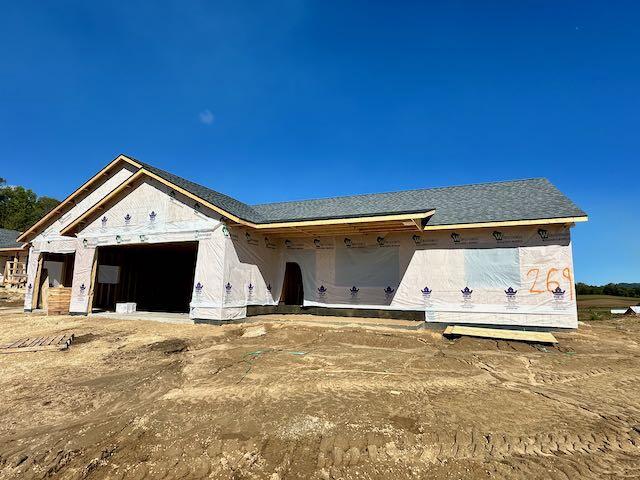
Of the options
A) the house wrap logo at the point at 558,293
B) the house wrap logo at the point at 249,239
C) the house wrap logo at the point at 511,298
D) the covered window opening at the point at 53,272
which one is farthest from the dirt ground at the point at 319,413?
the covered window opening at the point at 53,272

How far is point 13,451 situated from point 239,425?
2277 mm

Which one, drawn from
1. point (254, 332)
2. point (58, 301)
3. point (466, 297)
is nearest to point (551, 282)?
point (466, 297)

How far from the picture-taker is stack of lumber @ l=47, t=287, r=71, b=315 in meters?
15.5

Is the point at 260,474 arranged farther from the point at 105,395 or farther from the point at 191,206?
the point at 191,206

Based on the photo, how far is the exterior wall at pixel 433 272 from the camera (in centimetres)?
1109

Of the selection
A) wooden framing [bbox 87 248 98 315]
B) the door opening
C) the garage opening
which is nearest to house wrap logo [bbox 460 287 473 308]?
the door opening

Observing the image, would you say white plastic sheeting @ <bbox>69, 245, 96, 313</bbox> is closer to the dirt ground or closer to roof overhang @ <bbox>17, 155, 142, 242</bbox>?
roof overhang @ <bbox>17, 155, 142, 242</bbox>

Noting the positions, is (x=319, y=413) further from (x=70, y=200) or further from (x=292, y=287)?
(x=70, y=200)

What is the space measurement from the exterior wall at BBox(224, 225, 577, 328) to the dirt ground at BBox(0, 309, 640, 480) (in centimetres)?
287

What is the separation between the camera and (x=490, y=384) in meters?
5.72

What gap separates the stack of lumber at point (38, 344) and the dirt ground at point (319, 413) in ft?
1.96

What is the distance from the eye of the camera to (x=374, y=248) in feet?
44.5

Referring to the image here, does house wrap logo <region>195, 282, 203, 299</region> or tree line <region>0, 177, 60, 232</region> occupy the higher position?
tree line <region>0, 177, 60, 232</region>

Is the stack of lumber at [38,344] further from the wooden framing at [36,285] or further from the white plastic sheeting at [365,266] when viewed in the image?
the wooden framing at [36,285]
